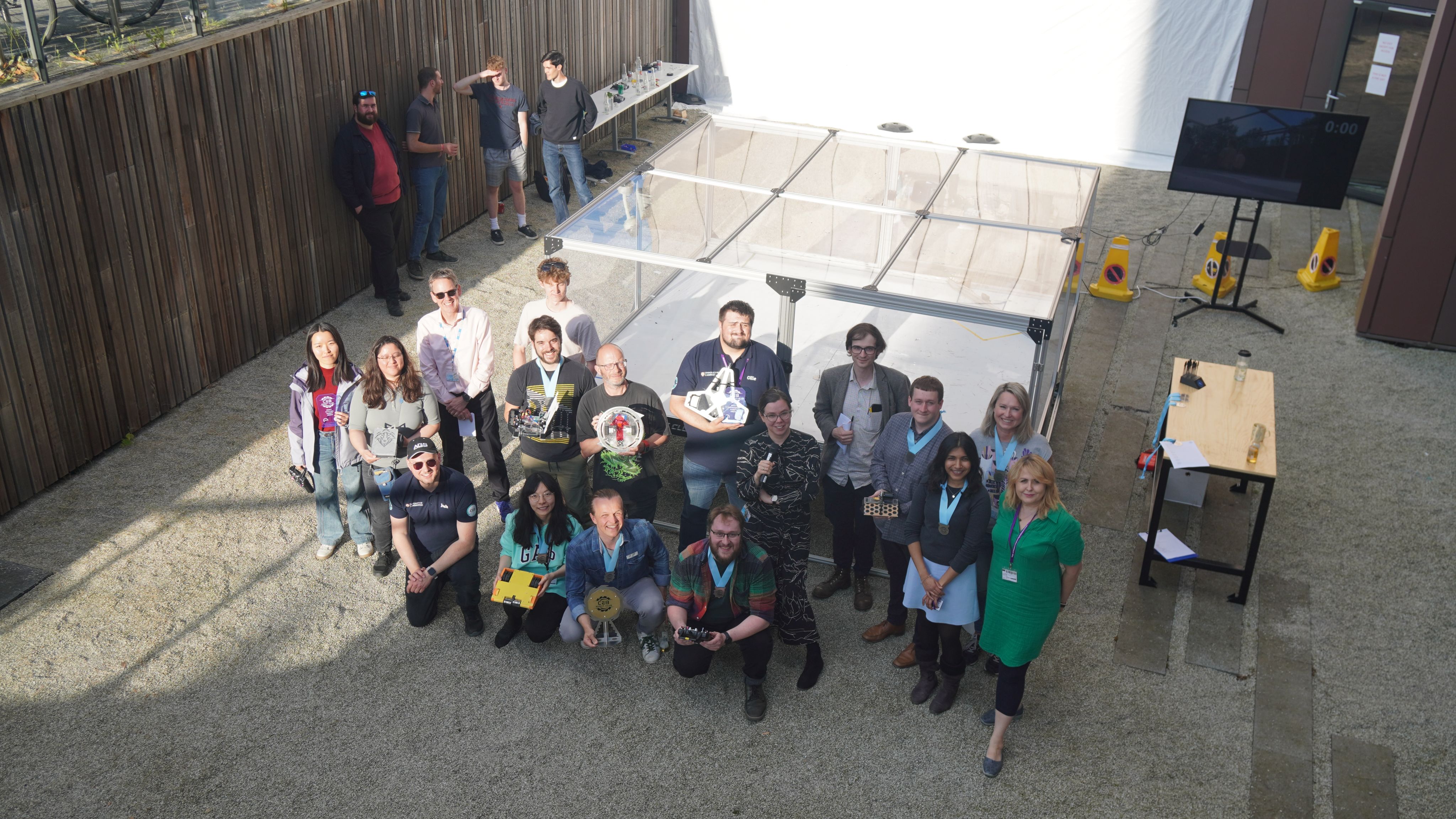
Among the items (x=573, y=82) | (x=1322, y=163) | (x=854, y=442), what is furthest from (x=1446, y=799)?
(x=573, y=82)

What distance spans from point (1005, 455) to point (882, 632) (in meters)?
1.24

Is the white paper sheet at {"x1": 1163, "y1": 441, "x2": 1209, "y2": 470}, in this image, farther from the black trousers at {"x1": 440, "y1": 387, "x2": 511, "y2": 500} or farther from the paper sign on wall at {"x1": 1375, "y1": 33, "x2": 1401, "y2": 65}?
the paper sign on wall at {"x1": 1375, "y1": 33, "x2": 1401, "y2": 65}

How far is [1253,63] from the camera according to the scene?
1352 centimetres

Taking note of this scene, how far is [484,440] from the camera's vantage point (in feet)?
23.5

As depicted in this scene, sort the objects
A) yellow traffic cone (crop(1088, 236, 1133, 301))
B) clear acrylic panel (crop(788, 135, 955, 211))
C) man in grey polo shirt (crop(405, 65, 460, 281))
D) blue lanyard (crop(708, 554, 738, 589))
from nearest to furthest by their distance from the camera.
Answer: blue lanyard (crop(708, 554, 738, 589)) → clear acrylic panel (crop(788, 135, 955, 211)) → man in grey polo shirt (crop(405, 65, 460, 281)) → yellow traffic cone (crop(1088, 236, 1133, 301))

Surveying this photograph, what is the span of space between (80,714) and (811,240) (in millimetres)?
5242

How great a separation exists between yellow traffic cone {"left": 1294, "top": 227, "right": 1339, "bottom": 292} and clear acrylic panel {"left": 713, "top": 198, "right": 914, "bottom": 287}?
5.26m

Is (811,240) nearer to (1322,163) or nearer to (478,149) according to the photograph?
(1322,163)

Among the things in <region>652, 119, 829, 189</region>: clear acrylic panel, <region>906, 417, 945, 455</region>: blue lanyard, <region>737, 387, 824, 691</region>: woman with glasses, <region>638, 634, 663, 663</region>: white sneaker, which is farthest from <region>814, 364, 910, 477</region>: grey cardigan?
<region>652, 119, 829, 189</region>: clear acrylic panel

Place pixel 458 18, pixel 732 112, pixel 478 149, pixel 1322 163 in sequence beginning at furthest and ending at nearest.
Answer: pixel 732 112 < pixel 478 149 < pixel 458 18 < pixel 1322 163

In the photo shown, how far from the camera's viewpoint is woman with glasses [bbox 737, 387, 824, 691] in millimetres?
5828

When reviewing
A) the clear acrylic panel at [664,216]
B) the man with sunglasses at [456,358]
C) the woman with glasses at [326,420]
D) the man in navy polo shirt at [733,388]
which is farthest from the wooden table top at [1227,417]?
the woman with glasses at [326,420]

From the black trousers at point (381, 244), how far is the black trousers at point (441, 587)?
4.19m

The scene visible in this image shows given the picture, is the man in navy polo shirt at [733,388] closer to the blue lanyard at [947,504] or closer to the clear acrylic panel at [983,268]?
the clear acrylic panel at [983,268]
